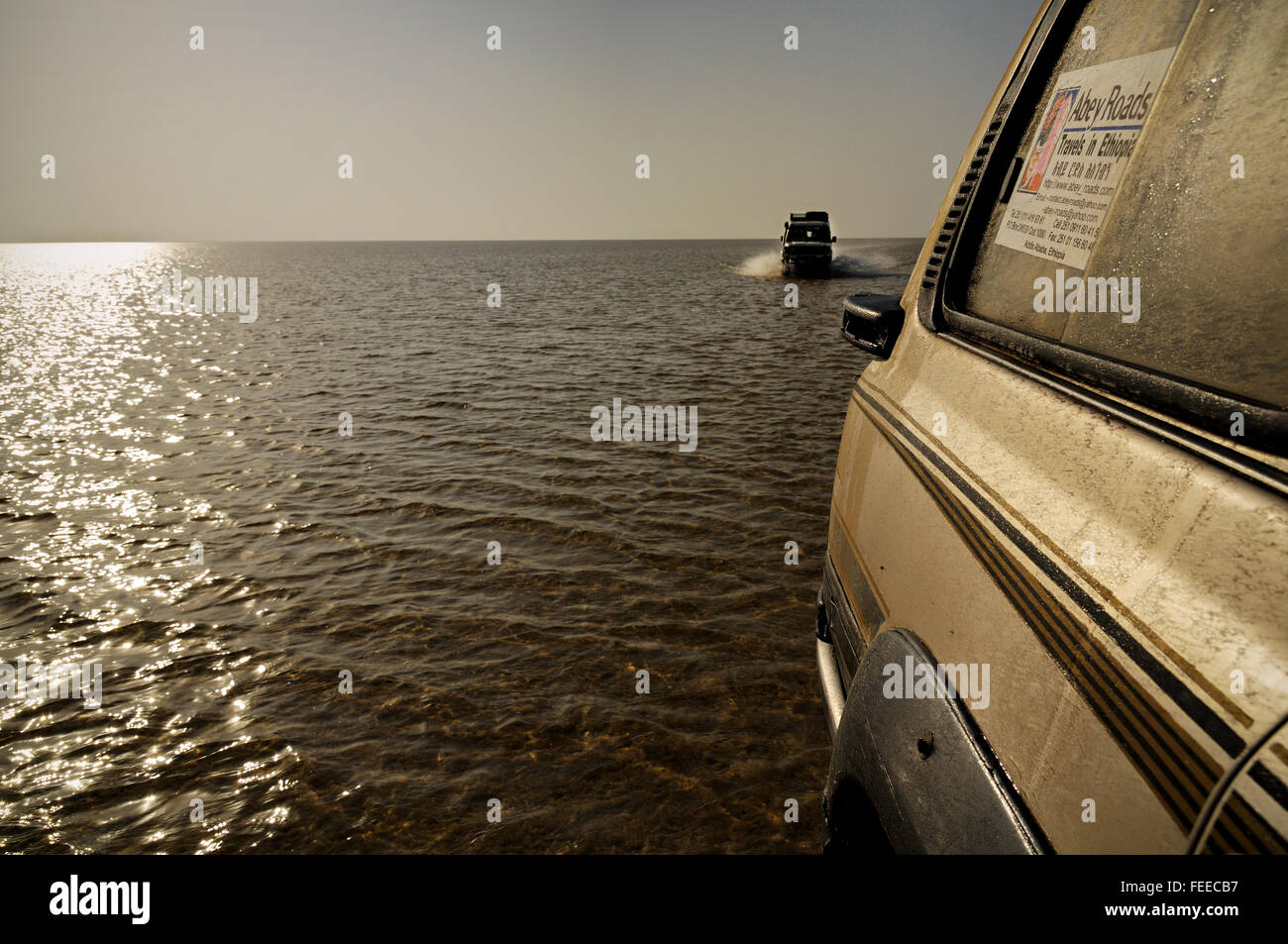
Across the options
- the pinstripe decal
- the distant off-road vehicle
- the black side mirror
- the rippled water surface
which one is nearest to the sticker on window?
the black side mirror

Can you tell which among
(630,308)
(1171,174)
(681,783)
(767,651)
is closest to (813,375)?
(767,651)

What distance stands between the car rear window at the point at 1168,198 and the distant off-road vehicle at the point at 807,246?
33269mm

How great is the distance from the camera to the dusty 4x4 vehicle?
81 cm

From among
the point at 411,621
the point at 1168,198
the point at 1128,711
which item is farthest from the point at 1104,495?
the point at 411,621

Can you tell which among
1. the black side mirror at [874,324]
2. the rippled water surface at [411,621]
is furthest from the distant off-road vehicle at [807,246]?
the black side mirror at [874,324]

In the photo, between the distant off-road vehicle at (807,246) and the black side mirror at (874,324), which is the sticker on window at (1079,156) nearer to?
the black side mirror at (874,324)

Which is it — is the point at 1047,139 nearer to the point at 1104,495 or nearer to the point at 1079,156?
the point at 1079,156

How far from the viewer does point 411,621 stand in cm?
450

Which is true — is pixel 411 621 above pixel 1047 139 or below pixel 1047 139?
below

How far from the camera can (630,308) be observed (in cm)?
2541

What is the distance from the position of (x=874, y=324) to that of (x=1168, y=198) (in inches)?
44.6

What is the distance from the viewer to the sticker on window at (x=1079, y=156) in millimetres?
1416

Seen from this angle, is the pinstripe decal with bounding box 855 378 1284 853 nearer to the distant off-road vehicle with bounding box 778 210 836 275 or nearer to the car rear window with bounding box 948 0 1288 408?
the car rear window with bounding box 948 0 1288 408
